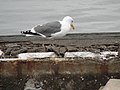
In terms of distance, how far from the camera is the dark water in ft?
42.7

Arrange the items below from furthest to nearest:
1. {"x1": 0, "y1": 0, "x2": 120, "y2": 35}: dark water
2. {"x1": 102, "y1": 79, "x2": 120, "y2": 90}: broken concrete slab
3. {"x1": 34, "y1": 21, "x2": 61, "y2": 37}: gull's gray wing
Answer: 1. {"x1": 0, "y1": 0, "x2": 120, "y2": 35}: dark water
2. {"x1": 34, "y1": 21, "x2": 61, "y2": 37}: gull's gray wing
3. {"x1": 102, "y1": 79, "x2": 120, "y2": 90}: broken concrete slab

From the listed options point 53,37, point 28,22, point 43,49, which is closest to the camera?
point 43,49

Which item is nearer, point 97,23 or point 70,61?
point 70,61

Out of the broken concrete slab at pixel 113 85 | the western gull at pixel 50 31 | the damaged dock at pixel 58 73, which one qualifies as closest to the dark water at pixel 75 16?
the western gull at pixel 50 31

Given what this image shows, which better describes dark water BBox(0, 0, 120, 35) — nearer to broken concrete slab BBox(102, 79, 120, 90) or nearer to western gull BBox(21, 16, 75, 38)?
western gull BBox(21, 16, 75, 38)

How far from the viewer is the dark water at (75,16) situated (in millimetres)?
13000

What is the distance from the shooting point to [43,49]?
7.08 meters

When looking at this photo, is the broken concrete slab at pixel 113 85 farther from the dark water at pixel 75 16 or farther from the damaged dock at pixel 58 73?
the dark water at pixel 75 16

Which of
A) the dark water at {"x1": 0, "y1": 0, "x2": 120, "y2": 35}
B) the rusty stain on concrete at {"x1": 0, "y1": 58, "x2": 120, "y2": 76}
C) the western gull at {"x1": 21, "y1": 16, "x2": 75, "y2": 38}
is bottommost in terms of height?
the dark water at {"x1": 0, "y1": 0, "x2": 120, "y2": 35}

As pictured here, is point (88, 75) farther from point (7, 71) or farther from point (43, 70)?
point (7, 71)

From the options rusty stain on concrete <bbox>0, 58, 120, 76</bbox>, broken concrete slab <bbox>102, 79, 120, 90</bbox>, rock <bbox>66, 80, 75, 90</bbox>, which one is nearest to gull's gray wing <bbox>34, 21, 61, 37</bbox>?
rusty stain on concrete <bbox>0, 58, 120, 76</bbox>

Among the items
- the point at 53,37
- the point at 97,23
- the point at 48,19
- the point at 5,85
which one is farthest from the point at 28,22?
the point at 5,85

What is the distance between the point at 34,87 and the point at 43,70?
0.31 metres

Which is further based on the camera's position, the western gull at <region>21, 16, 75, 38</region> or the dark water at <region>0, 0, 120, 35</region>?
the dark water at <region>0, 0, 120, 35</region>
